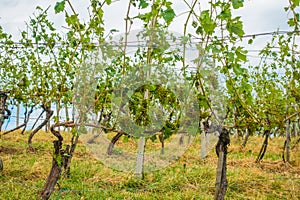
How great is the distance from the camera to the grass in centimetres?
445

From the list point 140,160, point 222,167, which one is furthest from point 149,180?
point 222,167

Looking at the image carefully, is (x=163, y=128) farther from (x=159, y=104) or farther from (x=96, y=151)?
(x=96, y=151)

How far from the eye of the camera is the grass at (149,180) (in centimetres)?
445

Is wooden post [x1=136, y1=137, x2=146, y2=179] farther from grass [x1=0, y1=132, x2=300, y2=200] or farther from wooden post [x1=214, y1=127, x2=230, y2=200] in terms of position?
wooden post [x1=214, y1=127, x2=230, y2=200]

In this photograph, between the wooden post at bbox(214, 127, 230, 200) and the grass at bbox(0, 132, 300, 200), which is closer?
the wooden post at bbox(214, 127, 230, 200)

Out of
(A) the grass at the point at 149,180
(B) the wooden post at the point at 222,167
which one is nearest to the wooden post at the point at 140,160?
(A) the grass at the point at 149,180

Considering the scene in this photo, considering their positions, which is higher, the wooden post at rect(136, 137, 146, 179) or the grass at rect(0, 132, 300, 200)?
the wooden post at rect(136, 137, 146, 179)

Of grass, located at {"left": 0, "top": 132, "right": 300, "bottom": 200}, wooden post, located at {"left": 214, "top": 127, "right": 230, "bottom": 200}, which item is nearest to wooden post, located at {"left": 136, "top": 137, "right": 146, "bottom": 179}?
grass, located at {"left": 0, "top": 132, "right": 300, "bottom": 200}

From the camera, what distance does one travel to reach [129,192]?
4.57 meters

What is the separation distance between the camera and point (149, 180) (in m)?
5.25

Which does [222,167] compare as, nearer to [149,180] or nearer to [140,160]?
[149,180]

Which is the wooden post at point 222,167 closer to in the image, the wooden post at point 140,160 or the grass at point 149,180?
the grass at point 149,180

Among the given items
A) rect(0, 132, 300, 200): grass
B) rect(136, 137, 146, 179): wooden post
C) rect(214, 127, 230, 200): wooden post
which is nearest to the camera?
rect(214, 127, 230, 200): wooden post

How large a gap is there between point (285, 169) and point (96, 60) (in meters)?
4.41
